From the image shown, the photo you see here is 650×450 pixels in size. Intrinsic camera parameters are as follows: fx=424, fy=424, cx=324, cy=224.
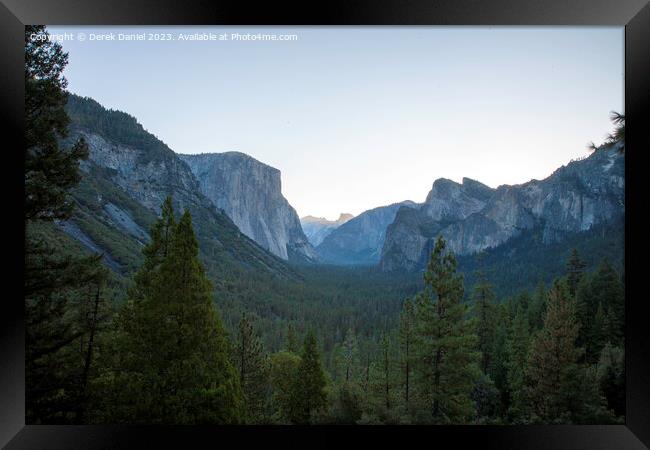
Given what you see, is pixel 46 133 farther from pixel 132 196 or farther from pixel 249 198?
pixel 249 198

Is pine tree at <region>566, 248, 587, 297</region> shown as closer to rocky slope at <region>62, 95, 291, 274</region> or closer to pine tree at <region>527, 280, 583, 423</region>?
pine tree at <region>527, 280, 583, 423</region>

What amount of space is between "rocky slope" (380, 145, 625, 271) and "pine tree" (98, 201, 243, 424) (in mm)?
44168

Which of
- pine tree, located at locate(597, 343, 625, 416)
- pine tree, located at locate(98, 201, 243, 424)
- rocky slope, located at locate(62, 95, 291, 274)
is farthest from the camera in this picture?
rocky slope, located at locate(62, 95, 291, 274)

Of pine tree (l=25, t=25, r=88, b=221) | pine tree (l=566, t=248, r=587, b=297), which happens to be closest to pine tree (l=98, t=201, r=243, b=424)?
pine tree (l=25, t=25, r=88, b=221)

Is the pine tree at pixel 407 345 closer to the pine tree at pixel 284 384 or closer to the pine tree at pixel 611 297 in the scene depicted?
the pine tree at pixel 284 384

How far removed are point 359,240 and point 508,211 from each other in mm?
32284

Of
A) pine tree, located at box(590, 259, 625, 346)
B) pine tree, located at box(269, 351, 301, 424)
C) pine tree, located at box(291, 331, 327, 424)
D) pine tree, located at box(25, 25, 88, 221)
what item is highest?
pine tree, located at box(25, 25, 88, 221)

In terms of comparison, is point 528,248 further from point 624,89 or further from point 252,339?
point 624,89

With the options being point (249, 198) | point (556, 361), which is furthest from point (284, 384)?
point (249, 198)

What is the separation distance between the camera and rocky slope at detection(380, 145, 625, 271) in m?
48.8

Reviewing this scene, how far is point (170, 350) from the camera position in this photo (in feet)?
22.1

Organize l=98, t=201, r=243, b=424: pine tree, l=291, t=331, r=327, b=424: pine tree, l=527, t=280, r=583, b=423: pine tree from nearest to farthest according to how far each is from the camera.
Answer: l=98, t=201, r=243, b=424: pine tree, l=527, t=280, r=583, b=423: pine tree, l=291, t=331, r=327, b=424: pine tree

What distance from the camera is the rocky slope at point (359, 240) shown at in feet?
241

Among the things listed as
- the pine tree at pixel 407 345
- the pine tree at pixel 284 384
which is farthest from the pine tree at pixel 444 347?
the pine tree at pixel 284 384
